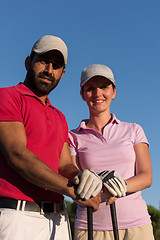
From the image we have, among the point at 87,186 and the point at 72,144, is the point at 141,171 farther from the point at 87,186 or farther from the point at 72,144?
the point at 87,186

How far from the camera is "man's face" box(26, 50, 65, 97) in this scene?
9.80ft

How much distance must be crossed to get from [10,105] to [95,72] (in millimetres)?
1472

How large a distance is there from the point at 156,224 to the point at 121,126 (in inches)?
922

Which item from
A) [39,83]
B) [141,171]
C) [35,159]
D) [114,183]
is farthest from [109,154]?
[35,159]

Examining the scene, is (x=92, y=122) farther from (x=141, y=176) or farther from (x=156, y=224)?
(x=156, y=224)

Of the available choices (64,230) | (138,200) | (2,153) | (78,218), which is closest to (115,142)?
(138,200)

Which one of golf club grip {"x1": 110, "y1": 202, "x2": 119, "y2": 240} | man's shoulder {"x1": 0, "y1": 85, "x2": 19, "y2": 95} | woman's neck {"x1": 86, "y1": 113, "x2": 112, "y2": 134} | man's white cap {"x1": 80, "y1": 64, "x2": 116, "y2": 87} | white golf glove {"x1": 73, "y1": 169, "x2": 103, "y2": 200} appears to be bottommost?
golf club grip {"x1": 110, "y1": 202, "x2": 119, "y2": 240}

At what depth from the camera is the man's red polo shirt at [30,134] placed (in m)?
2.50

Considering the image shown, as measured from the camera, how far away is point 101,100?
12.3 ft

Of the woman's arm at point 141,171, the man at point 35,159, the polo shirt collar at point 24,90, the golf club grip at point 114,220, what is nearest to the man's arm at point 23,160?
the man at point 35,159

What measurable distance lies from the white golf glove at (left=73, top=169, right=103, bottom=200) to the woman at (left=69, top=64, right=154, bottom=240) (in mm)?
543

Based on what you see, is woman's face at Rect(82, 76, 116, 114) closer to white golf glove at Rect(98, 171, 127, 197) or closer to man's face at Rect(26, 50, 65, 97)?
man's face at Rect(26, 50, 65, 97)

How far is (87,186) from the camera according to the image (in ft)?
8.36

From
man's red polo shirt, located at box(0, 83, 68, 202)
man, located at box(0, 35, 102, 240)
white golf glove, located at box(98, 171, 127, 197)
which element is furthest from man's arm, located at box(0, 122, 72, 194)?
white golf glove, located at box(98, 171, 127, 197)
